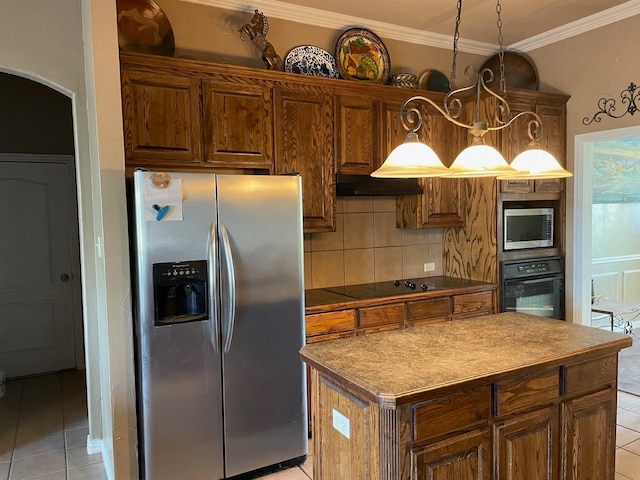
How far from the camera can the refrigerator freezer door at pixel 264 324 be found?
254cm

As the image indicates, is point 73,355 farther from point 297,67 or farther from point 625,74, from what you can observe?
point 625,74

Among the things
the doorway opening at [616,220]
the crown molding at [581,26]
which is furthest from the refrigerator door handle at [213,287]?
the doorway opening at [616,220]

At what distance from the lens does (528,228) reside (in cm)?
383

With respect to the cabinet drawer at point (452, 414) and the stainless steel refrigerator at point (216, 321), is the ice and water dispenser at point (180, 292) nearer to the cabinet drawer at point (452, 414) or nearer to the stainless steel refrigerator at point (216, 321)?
the stainless steel refrigerator at point (216, 321)

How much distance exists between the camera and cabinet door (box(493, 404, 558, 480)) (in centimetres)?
179

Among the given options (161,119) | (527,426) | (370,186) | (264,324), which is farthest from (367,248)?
(527,426)

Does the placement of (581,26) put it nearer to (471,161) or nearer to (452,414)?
(471,161)

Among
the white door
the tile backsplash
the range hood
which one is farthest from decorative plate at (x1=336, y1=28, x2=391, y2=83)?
the white door

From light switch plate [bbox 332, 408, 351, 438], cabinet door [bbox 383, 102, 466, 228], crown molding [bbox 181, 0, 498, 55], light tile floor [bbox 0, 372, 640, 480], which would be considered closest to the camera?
light switch plate [bbox 332, 408, 351, 438]

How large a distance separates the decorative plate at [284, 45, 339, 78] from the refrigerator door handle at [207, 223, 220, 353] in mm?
1510

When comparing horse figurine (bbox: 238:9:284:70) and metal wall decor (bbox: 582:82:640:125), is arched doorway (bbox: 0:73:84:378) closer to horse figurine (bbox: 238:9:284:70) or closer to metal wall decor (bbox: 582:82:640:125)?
horse figurine (bbox: 238:9:284:70)

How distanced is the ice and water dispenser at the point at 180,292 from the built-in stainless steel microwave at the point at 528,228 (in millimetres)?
2417

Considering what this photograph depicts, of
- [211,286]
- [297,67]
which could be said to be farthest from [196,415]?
[297,67]

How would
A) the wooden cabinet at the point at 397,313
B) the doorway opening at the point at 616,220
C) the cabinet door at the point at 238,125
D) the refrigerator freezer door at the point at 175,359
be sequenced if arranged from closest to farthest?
the refrigerator freezer door at the point at 175,359 < the cabinet door at the point at 238,125 < the wooden cabinet at the point at 397,313 < the doorway opening at the point at 616,220
